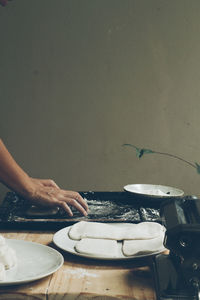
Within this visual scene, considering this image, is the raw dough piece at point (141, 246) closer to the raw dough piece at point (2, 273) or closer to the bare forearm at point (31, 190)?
the raw dough piece at point (2, 273)

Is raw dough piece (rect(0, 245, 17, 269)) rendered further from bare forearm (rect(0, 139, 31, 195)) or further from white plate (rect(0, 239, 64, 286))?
bare forearm (rect(0, 139, 31, 195))

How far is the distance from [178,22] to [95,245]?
2932 mm

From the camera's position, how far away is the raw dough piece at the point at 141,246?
1074 millimetres

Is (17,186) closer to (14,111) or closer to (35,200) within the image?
(35,200)

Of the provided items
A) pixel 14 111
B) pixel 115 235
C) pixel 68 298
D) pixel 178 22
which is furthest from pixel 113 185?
pixel 68 298

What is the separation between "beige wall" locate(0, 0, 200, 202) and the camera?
357 centimetres

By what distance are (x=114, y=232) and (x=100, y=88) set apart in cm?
255

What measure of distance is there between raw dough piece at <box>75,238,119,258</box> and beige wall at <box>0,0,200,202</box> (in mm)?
2538

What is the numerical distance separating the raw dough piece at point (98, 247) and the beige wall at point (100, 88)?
254cm

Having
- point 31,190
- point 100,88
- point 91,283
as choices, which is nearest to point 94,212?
point 31,190

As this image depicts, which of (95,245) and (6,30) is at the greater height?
(6,30)

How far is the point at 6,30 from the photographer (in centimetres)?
357

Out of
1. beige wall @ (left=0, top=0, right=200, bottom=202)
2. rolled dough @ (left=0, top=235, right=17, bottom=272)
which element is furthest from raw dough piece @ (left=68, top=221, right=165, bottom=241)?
beige wall @ (left=0, top=0, right=200, bottom=202)

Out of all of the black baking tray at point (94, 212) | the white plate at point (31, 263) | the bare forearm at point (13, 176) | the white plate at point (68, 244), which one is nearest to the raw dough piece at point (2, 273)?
the white plate at point (31, 263)
